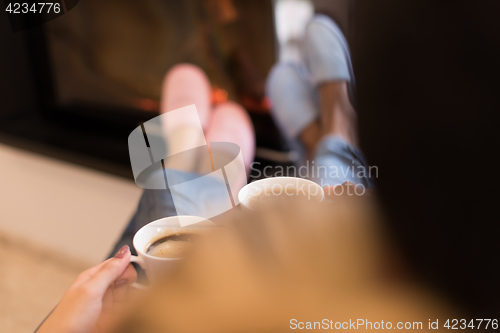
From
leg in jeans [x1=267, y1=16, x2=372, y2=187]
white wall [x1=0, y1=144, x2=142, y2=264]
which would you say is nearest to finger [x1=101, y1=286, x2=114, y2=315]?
leg in jeans [x1=267, y1=16, x2=372, y2=187]

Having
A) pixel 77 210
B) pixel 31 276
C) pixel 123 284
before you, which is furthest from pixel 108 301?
pixel 31 276

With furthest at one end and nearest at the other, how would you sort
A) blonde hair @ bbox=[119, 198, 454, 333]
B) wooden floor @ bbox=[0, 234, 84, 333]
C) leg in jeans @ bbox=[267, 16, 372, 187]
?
1. wooden floor @ bbox=[0, 234, 84, 333]
2. leg in jeans @ bbox=[267, 16, 372, 187]
3. blonde hair @ bbox=[119, 198, 454, 333]

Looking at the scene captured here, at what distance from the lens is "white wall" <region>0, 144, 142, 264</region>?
20.5 inches

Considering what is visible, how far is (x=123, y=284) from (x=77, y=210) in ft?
1.88

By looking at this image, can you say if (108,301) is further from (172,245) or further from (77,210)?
(77,210)

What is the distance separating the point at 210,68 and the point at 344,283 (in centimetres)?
73

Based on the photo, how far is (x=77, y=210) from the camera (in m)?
0.68

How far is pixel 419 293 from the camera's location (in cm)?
13

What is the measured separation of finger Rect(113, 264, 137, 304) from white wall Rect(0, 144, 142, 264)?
13.0 inches

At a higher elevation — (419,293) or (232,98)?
(419,293)

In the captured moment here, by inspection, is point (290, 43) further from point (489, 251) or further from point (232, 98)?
point (489, 251)

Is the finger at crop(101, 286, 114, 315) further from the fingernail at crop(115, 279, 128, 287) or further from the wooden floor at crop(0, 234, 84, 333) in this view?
the wooden floor at crop(0, 234, 84, 333)

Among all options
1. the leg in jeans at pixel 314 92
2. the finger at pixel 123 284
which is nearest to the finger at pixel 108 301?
the finger at pixel 123 284

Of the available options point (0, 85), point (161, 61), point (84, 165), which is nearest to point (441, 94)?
point (0, 85)
